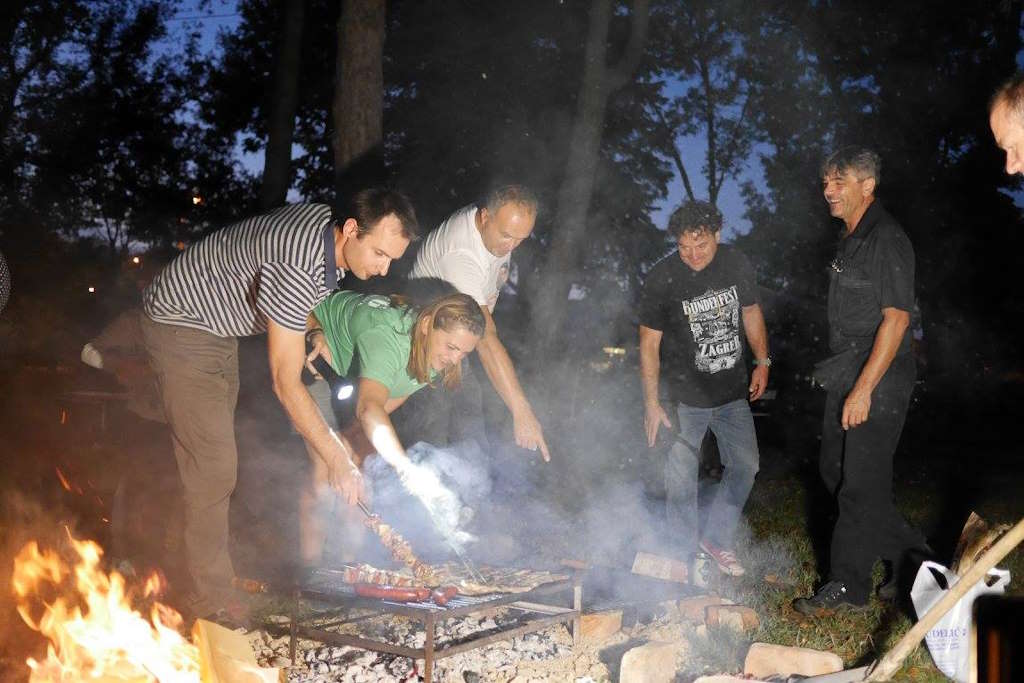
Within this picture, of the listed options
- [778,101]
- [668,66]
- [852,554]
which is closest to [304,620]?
[852,554]

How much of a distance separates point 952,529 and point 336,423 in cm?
456

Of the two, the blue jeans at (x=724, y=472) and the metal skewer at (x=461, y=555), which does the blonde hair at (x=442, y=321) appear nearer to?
the metal skewer at (x=461, y=555)

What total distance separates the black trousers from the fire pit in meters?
1.39

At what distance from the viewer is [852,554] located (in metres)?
4.10

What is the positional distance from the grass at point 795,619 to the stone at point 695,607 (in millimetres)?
142

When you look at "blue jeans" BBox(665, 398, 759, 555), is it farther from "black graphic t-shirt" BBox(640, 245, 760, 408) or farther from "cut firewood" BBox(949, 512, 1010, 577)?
"cut firewood" BBox(949, 512, 1010, 577)

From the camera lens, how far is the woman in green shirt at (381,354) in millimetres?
4051

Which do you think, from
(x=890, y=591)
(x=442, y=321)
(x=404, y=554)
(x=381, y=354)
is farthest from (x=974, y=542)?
(x=381, y=354)

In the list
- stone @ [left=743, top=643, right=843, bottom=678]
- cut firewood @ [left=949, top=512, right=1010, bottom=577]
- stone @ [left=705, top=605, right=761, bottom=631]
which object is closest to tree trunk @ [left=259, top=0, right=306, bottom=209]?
stone @ [left=705, top=605, right=761, bottom=631]

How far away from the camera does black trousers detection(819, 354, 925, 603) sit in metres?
4.02

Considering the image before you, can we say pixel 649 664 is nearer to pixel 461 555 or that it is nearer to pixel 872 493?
pixel 461 555

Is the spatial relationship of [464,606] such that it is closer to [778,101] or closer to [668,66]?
[668,66]

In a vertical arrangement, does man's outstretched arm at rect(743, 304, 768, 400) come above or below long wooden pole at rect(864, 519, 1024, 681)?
above

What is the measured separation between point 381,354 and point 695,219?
Answer: 1.94 meters
